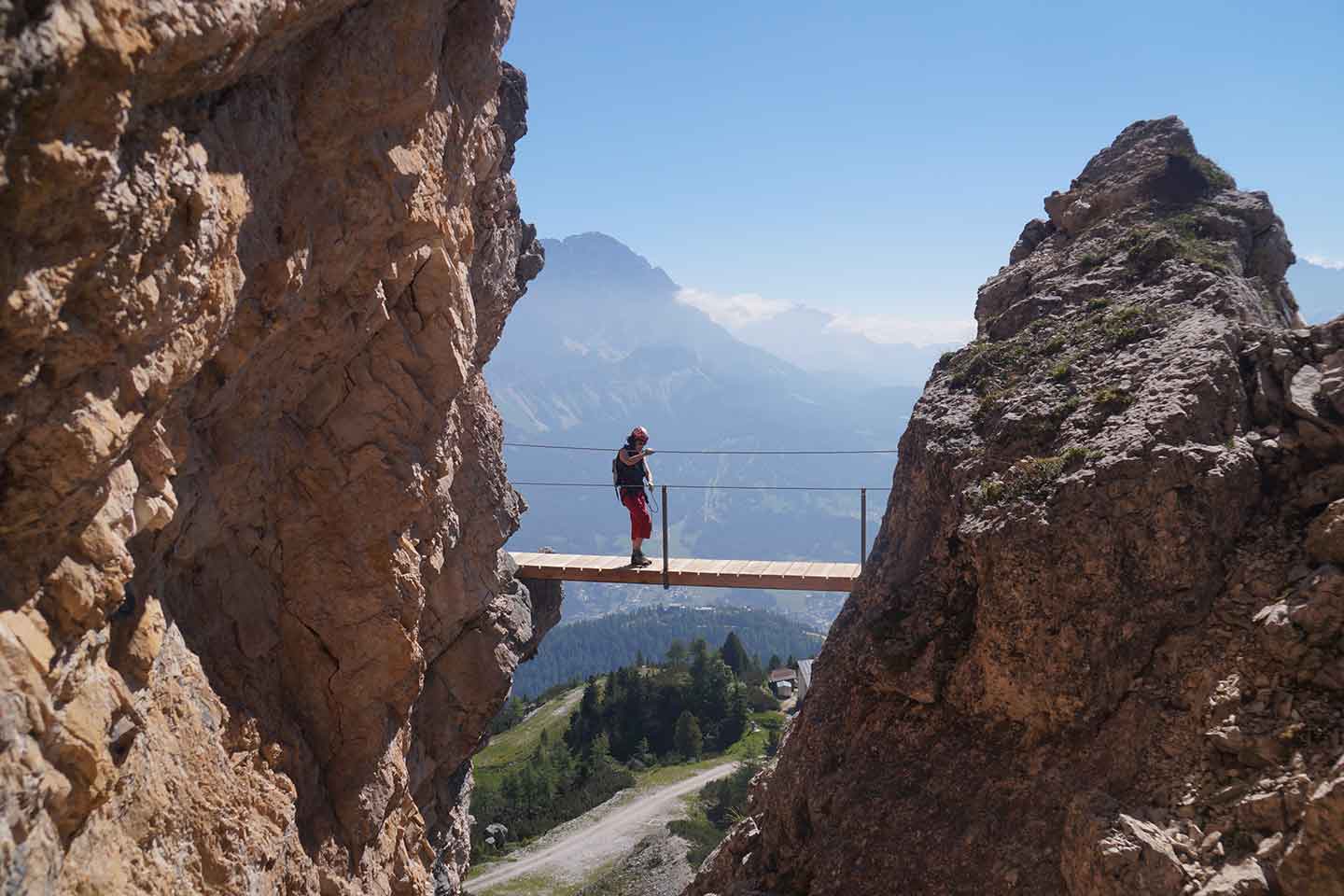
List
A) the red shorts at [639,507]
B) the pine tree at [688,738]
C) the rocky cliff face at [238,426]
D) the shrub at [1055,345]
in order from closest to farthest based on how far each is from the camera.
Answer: the rocky cliff face at [238,426] → the shrub at [1055,345] → the red shorts at [639,507] → the pine tree at [688,738]

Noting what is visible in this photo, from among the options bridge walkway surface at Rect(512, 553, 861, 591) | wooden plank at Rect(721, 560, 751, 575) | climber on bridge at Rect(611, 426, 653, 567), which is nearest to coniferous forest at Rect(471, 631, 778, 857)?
bridge walkway surface at Rect(512, 553, 861, 591)

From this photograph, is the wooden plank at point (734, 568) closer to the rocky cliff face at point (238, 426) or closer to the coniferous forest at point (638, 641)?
the rocky cliff face at point (238, 426)

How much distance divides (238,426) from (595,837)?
37.5 metres

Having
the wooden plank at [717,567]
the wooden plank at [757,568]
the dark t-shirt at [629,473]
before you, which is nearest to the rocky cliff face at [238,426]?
the dark t-shirt at [629,473]

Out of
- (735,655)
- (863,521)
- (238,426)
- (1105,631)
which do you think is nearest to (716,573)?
(863,521)

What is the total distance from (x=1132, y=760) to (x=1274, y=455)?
301 cm

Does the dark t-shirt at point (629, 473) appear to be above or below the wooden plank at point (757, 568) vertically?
above

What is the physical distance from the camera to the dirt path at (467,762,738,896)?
37.7 meters

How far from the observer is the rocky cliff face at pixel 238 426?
5133mm

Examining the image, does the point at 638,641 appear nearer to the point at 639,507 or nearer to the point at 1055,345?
the point at 639,507

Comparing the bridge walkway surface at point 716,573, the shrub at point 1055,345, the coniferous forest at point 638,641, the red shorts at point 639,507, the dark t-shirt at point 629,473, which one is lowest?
the coniferous forest at point 638,641

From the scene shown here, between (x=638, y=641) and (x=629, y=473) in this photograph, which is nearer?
(x=629, y=473)

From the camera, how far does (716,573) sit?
57.9 ft

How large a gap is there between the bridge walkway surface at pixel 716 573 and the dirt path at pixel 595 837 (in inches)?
862
